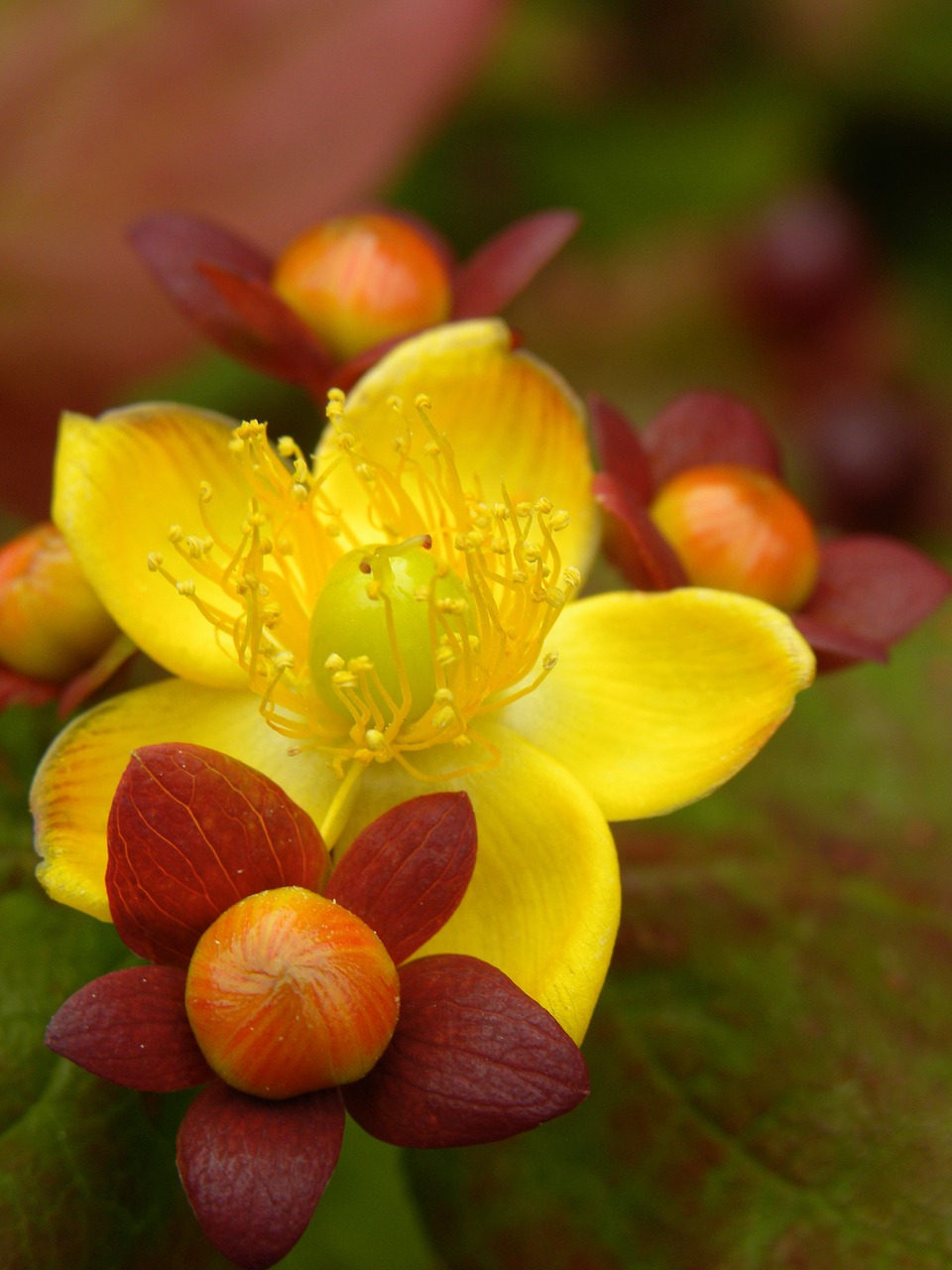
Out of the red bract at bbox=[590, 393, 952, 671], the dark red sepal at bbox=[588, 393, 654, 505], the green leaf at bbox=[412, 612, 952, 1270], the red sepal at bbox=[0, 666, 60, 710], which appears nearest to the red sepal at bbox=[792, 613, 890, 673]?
the red bract at bbox=[590, 393, 952, 671]

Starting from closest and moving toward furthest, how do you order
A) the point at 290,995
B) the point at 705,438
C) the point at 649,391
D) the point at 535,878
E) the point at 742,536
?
the point at 290,995 → the point at 535,878 → the point at 742,536 → the point at 705,438 → the point at 649,391

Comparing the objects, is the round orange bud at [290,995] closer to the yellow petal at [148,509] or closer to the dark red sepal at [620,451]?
the yellow petal at [148,509]

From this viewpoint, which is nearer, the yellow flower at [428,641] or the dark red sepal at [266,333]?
the yellow flower at [428,641]

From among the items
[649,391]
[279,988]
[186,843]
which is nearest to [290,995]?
[279,988]

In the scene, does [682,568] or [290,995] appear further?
[682,568]

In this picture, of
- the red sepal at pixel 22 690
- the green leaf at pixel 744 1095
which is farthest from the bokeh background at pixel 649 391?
the red sepal at pixel 22 690

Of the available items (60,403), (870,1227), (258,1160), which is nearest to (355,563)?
(258,1160)

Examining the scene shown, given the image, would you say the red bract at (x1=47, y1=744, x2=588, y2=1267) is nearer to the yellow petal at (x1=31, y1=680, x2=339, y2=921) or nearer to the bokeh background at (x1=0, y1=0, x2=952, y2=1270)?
the yellow petal at (x1=31, y1=680, x2=339, y2=921)

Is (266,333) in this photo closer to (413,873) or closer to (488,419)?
(488,419)
